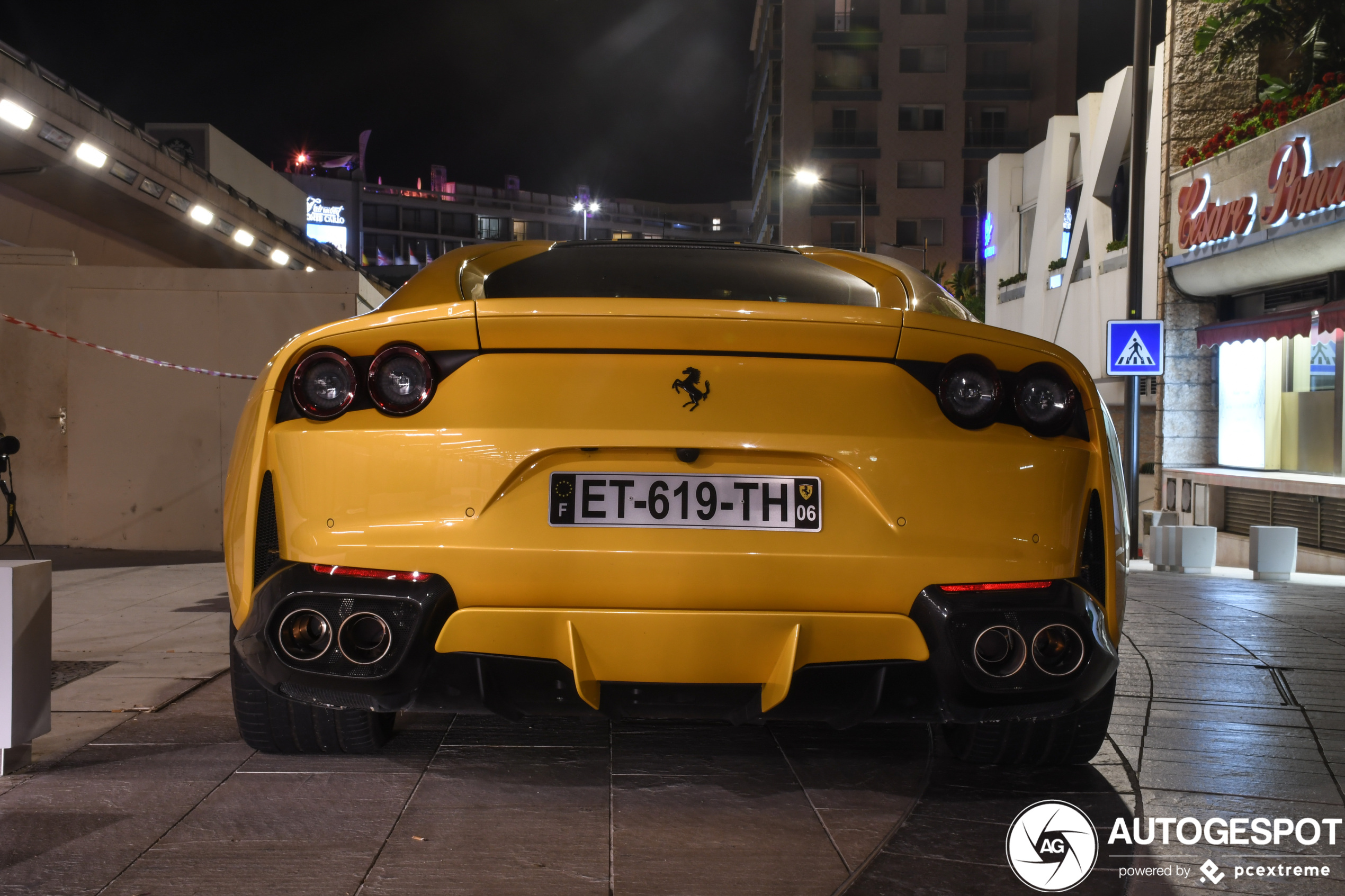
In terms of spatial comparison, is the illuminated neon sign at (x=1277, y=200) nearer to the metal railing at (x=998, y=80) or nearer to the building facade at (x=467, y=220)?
the metal railing at (x=998, y=80)

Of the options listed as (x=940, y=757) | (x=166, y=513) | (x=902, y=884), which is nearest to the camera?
(x=902, y=884)

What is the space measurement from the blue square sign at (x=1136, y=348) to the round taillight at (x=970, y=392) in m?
9.92

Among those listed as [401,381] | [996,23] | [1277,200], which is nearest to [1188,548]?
[1277,200]

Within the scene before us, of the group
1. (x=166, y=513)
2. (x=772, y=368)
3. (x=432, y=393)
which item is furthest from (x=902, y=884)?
(x=166, y=513)

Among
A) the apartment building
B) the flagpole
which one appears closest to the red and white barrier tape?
the flagpole

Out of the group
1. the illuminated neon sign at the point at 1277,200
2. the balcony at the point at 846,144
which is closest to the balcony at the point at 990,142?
the balcony at the point at 846,144

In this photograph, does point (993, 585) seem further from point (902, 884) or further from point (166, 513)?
point (166, 513)

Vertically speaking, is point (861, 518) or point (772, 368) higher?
point (772, 368)

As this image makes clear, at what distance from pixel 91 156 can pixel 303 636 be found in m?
17.4

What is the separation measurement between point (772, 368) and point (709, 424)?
0.60 feet

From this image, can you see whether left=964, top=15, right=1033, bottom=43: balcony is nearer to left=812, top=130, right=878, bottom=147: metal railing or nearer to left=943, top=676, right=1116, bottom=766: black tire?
left=812, top=130, right=878, bottom=147: metal railing

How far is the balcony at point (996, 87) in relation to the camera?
60156 millimetres

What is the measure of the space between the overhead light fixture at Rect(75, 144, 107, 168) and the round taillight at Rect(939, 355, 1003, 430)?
17555 millimetres

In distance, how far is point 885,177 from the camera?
59.9 meters
